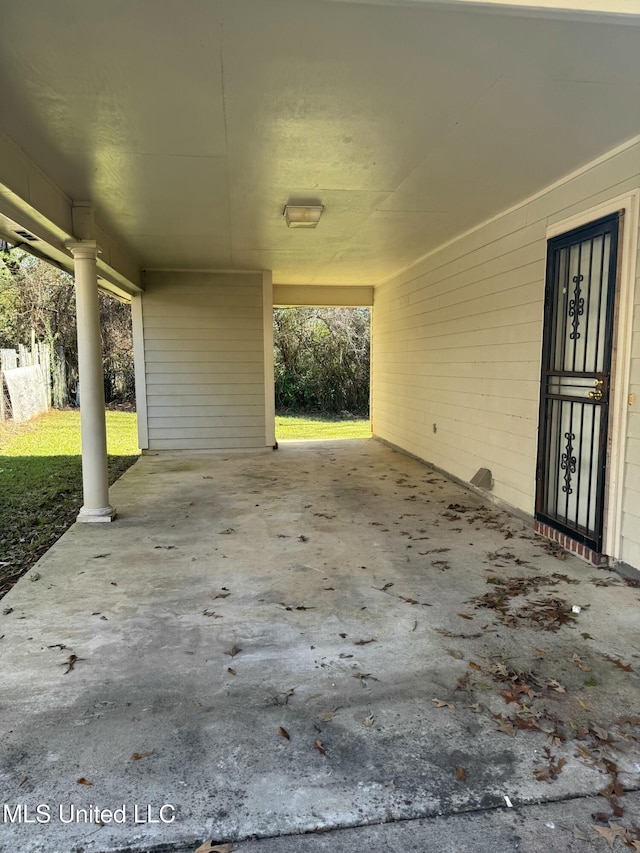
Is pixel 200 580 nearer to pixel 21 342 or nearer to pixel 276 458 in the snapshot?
pixel 276 458

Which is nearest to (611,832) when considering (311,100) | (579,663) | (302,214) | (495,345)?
(579,663)

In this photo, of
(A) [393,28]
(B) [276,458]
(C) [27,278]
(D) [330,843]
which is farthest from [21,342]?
(D) [330,843]

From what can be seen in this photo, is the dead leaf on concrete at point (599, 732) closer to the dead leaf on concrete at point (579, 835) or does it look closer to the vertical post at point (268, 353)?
the dead leaf on concrete at point (579, 835)

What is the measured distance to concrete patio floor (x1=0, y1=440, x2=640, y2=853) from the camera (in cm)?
158

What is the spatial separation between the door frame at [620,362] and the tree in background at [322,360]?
36.3 feet

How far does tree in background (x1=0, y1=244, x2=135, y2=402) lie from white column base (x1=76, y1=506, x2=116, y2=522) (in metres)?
7.48

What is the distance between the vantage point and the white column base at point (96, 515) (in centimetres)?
463

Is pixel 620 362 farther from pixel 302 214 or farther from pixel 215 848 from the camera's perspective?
pixel 215 848

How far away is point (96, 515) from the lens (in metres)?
4.65

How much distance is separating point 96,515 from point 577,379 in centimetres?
417

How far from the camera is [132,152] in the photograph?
11.3 feet

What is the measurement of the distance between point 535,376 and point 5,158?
13.5ft

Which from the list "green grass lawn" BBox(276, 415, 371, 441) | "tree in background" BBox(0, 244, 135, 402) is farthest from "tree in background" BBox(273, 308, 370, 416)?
"tree in background" BBox(0, 244, 135, 402)

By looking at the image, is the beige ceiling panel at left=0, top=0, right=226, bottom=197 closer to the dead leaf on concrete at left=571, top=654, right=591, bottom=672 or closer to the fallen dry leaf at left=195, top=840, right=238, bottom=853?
the fallen dry leaf at left=195, top=840, right=238, bottom=853
